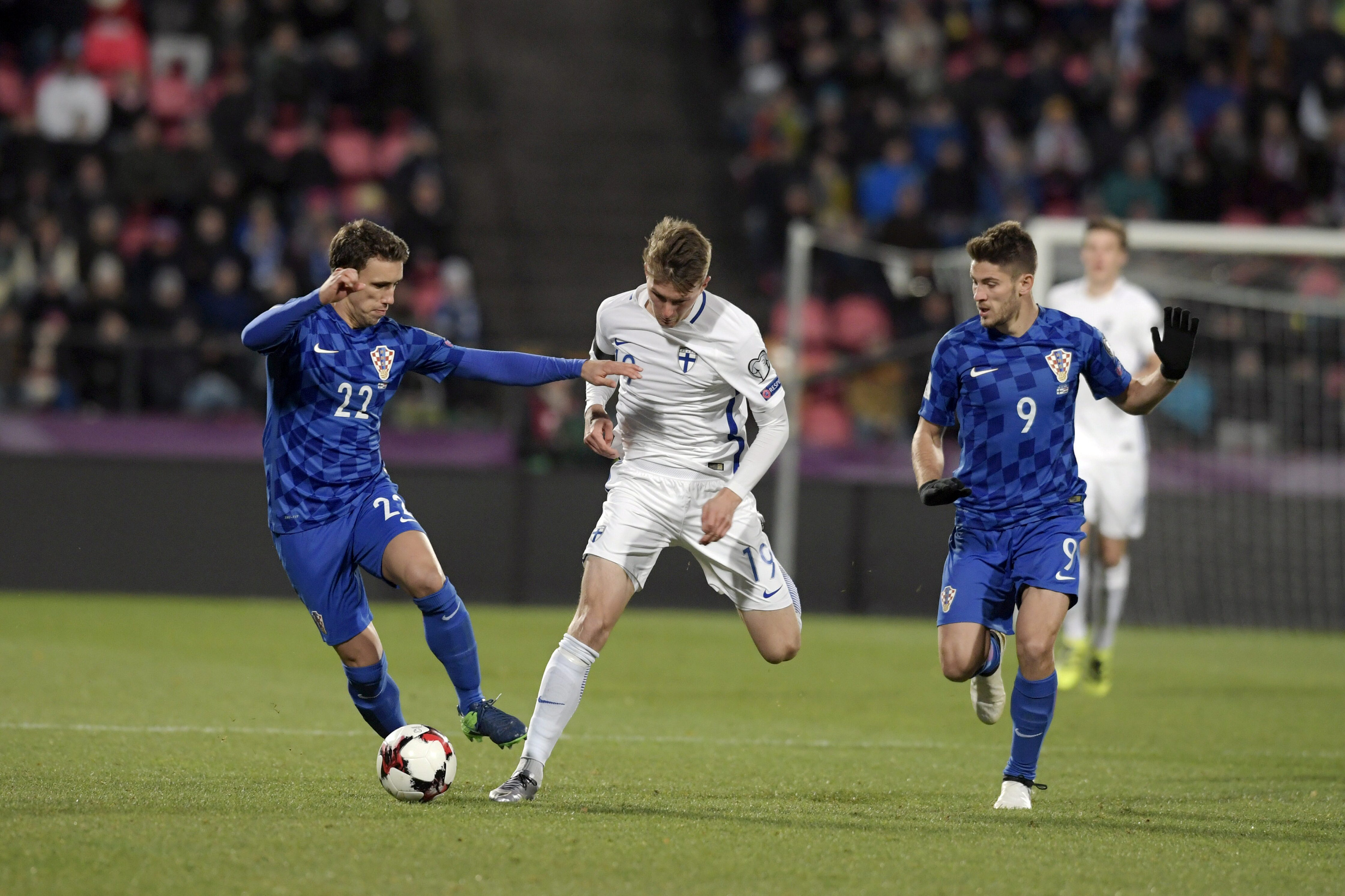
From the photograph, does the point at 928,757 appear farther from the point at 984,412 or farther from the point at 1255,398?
the point at 1255,398

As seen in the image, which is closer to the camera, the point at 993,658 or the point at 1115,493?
the point at 993,658

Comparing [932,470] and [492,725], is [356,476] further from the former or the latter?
[932,470]

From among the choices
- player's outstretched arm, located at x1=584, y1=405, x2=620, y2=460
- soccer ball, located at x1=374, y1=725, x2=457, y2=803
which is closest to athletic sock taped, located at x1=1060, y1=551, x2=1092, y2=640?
player's outstretched arm, located at x1=584, y1=405, x2=620, y2=460

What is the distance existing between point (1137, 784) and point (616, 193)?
1245 centimetres

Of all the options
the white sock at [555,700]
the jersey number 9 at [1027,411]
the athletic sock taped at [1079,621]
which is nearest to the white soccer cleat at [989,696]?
the jersey number 9 at [1027,411]

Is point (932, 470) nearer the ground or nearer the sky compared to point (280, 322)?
nearer the ground

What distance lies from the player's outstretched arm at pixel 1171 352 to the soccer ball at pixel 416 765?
275 cm

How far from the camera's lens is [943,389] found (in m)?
6.43

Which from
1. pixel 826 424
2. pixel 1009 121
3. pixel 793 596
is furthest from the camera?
pixel 1009 121

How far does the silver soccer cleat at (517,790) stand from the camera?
5.81 m

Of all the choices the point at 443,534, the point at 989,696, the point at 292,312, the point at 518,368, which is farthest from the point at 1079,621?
the point at 443,534

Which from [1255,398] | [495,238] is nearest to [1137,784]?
[1255,398]

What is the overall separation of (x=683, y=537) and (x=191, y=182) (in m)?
10.9

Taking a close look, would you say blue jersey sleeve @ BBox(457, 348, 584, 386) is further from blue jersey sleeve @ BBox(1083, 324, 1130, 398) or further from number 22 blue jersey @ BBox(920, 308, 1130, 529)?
blue jersey sleeve @ BBox(1083, 324, 1130, 398)
